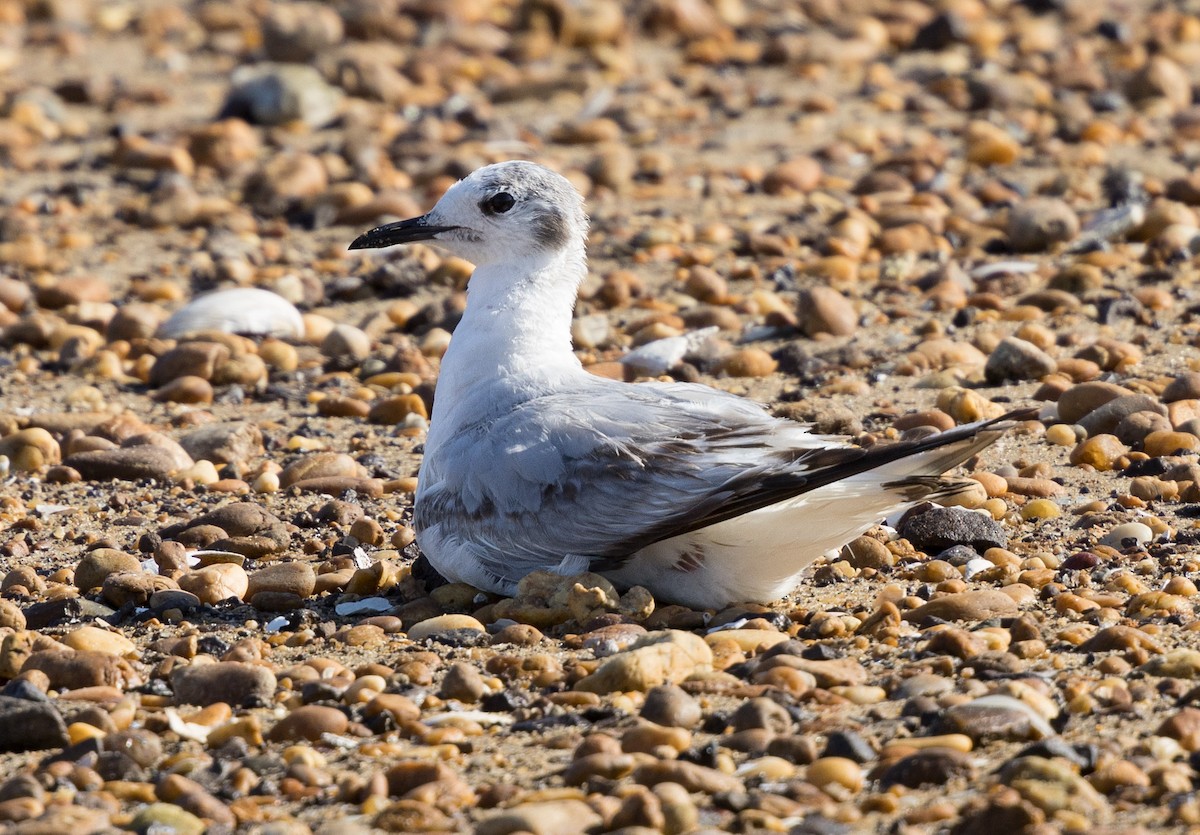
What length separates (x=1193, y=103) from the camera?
39.4 ft

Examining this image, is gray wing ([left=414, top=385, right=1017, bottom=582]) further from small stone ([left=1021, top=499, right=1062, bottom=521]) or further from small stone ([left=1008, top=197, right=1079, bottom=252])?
small stone ([left=1008, top=197, right=1079, bottom=252])

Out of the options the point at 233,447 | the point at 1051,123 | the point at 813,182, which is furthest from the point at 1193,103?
the point at 233,447

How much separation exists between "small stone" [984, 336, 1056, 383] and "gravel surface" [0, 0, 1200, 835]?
13mm

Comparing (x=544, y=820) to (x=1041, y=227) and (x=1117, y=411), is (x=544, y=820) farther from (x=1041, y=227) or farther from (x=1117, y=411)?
(x=1041, y=227)

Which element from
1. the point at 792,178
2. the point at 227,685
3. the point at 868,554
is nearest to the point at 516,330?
the point at 868,554

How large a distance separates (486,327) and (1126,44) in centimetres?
889

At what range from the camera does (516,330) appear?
579 centimetres

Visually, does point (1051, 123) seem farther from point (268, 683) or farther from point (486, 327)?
point (268, 683)

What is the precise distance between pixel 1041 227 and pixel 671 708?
5.63 metres

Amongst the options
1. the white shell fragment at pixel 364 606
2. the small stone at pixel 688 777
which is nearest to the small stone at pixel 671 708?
the small stone at pixel 688 777

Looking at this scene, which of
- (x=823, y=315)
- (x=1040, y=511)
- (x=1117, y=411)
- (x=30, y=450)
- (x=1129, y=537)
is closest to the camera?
(x=1129, y=537)

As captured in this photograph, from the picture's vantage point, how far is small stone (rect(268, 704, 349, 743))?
4211mm

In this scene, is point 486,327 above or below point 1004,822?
above

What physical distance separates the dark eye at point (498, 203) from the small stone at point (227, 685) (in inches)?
80.0
